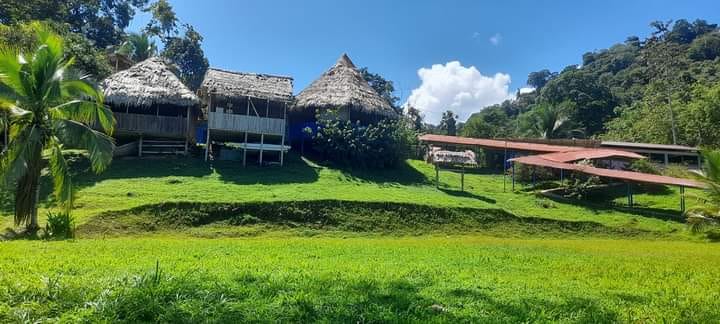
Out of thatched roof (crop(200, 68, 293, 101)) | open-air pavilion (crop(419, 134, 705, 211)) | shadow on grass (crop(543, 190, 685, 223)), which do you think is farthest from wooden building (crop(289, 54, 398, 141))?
shadow on grass (crop(543, 190, 685, 223))

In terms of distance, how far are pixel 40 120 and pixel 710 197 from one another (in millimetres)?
19693

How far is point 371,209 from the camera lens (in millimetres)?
15180

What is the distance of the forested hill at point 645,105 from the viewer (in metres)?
32.3

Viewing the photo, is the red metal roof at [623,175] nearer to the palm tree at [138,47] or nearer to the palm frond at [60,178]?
the palm frond at [60,178]

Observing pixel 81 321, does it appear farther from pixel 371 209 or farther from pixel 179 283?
pixel 371 209

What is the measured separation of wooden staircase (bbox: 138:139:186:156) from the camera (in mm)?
22562

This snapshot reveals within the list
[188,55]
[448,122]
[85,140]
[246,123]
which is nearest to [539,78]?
[448,122]

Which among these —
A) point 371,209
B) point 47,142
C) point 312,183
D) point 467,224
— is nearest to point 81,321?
point 47,142

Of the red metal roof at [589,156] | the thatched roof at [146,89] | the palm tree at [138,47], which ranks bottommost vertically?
the red metal roof at [589,156]

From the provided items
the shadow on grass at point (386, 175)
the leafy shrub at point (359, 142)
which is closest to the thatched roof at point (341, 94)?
the leafy shrub at point (359, 142)

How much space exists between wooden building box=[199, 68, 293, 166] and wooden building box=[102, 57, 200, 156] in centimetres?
131

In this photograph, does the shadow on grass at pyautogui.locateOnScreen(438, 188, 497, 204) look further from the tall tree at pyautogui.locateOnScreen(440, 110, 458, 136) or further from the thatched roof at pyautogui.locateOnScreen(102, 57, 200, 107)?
the tall tree at pyautogui.locateOnScreen(440, 110, 458, 136)

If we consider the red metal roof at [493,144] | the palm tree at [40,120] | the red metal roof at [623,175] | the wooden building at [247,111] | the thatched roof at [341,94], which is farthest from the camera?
the thatched roof at [341,94]

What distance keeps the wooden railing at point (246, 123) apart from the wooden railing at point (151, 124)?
64.6 inches
